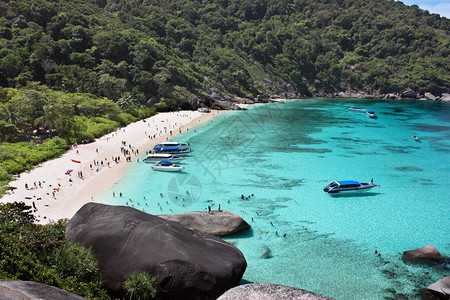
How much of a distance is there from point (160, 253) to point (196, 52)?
13383 cm

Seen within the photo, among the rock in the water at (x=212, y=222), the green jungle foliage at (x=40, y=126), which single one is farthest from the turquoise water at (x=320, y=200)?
the green jungle foliage at (x=40, y=126)

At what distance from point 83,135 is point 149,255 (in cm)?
4440

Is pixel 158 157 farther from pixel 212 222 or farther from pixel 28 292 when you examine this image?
pixel 28 292

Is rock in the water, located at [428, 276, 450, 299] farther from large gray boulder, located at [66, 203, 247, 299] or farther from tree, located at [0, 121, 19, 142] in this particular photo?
tree, located at [0, 121, 19, 142]

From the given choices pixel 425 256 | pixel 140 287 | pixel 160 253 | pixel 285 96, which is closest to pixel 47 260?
pixel 140 287

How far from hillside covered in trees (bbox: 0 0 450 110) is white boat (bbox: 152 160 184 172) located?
135 ft

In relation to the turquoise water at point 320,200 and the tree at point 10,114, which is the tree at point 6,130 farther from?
the turquoise water at point 320,200

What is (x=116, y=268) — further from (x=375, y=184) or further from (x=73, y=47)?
(x=73, y=47)

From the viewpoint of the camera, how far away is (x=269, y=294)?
34.4ft

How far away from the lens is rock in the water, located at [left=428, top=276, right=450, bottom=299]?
19509 mm

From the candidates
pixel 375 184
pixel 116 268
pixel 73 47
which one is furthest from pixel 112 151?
pixel 73 47

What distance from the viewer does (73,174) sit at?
40688mm

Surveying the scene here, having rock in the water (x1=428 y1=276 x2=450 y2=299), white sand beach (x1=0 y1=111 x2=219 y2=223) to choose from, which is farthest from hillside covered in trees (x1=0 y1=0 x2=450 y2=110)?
rock in the water (x1=428 y1=276 x2=450 y2=299)

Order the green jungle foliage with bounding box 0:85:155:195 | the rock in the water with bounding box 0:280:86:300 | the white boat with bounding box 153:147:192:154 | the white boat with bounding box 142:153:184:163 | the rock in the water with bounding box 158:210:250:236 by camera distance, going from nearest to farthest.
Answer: the rock in the water with bounding box 0:280:86:300 → the rock in the water with bounding box 158:210:250:236 → the green jungle foliage with bounding box 0:85:155:195 → the white boat with bounding box 142:153:184:163 → the white boat with bounding box 153:147:192:154
